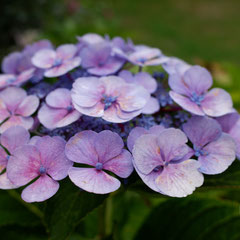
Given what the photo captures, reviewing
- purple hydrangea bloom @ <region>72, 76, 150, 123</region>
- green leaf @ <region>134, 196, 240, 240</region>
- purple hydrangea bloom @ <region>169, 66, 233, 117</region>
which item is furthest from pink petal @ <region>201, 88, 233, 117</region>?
green leaf @ <region>134, 196, 240, 240</region>

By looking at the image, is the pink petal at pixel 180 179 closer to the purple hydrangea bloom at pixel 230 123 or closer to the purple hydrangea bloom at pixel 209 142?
the purple hydrangea bloom at pixel 209 142

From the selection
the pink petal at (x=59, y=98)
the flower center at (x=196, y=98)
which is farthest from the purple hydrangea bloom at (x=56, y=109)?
the flower center at (x=196, y=98)

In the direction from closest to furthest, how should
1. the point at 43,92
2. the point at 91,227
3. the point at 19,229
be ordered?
the point at 43,92, the point at 19,229, the point at 91,227

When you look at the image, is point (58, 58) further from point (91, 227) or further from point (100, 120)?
point (91, 227)

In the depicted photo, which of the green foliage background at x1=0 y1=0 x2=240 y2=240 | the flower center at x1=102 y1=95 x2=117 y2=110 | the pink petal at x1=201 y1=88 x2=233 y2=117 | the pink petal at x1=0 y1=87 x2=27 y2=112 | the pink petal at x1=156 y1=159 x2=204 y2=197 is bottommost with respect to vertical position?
the green foliage background at x1=0 y1=0 x2=240 y2=240

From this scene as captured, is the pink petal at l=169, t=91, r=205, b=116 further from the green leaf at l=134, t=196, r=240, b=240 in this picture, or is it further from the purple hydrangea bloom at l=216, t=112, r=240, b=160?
the green leaf at l=134, t=196, r=240, b=240

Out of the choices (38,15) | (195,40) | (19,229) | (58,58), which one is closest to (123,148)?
(58,58)

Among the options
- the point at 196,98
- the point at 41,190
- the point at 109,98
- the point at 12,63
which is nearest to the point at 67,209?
the point at 41,190
